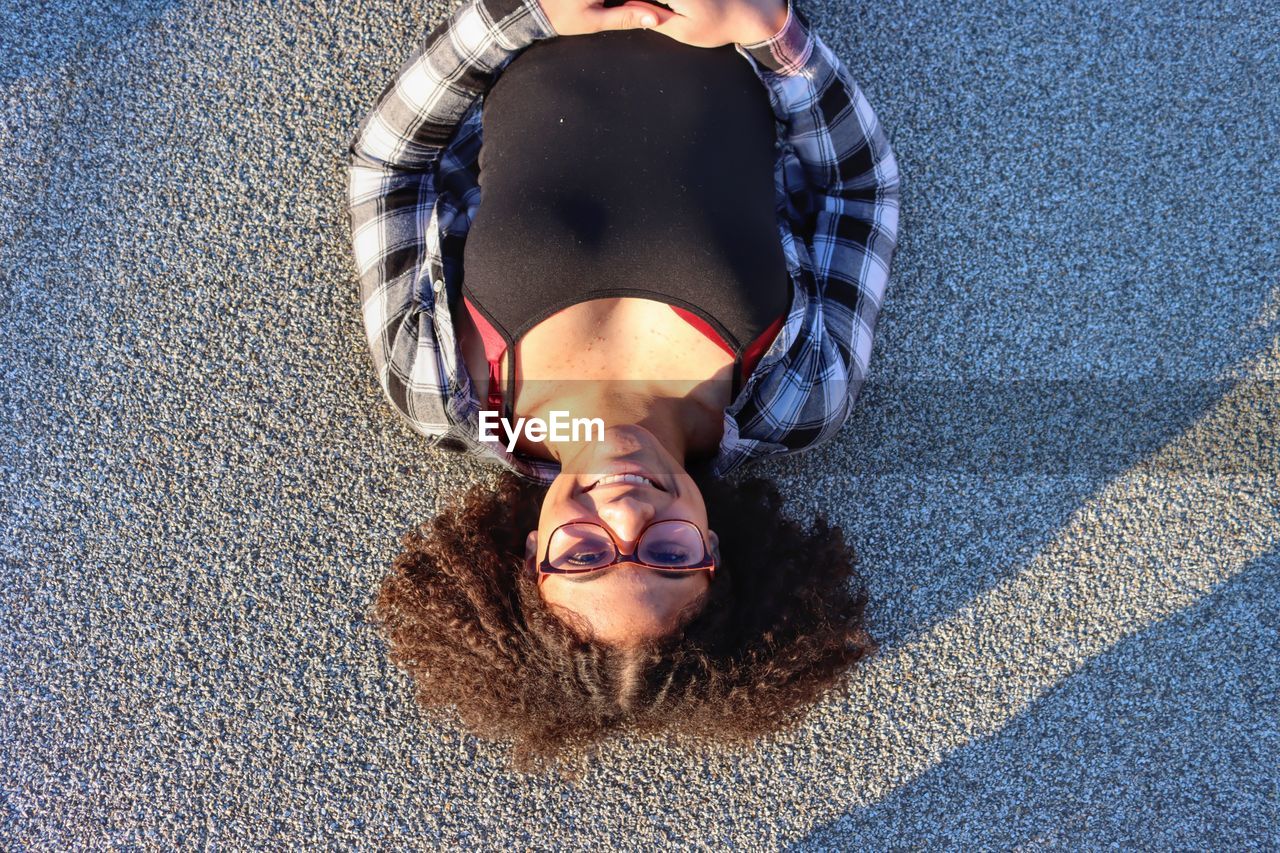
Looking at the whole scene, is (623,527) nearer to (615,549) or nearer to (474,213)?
(615,549)

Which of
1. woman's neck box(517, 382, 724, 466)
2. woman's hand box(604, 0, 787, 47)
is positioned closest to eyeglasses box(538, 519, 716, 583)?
woman's neck box(517, 382, 724, 466)

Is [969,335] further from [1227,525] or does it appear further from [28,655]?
[28,655]

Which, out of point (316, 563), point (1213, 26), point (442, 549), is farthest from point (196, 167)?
point (1213, 26)

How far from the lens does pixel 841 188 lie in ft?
5.06

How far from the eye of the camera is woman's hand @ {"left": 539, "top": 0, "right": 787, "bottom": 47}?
1.29 meters

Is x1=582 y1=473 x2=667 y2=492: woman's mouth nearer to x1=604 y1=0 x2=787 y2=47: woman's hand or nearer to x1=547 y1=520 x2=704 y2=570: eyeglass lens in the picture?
x1=547 y1=520 x2=704 y2=570: eyeglass lens

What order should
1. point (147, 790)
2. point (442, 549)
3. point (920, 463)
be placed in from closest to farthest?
point (442, 549), point (147, 790), point (920, 463)

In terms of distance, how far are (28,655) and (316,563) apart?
1.99 feet

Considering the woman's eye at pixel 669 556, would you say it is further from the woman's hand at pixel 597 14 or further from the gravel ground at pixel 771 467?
the woman's hand at pixel 597 14

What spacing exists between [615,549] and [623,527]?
0.05 m

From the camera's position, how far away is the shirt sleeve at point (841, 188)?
143cm

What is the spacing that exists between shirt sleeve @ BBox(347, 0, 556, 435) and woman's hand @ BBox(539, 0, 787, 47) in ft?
0.17

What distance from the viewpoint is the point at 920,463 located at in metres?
1.71

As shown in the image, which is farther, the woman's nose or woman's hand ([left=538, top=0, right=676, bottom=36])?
woman's hand ([left=538, top=0, right=676, bottom=36])
